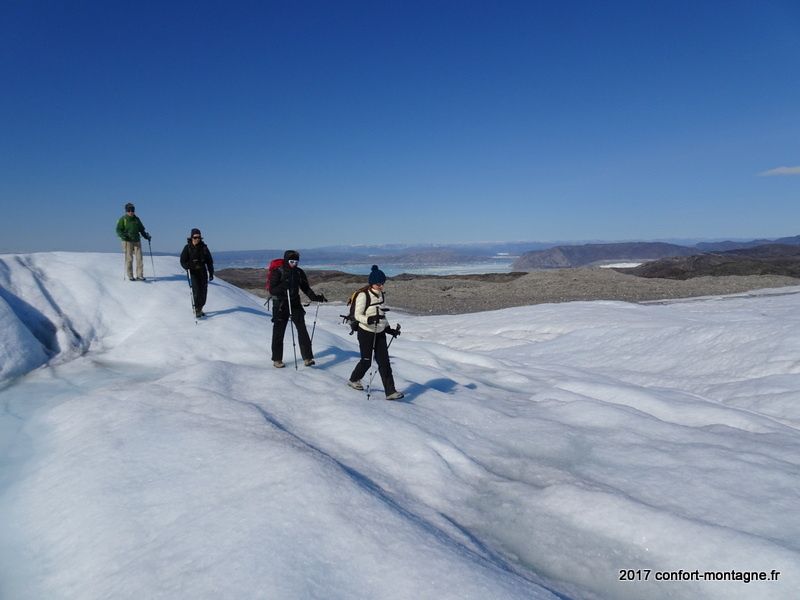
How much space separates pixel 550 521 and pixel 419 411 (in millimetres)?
3270

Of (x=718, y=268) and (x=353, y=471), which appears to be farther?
(x=718, y=268)

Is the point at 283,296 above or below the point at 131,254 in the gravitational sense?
below

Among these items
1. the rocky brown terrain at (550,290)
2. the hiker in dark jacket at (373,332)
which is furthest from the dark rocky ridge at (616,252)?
the hiker in dark jacket at (373,332)

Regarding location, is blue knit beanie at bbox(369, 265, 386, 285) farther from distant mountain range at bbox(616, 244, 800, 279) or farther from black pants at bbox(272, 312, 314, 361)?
distant mountain range at bbox(616, 244, 800, 279)

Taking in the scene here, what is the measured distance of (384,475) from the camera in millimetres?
6062

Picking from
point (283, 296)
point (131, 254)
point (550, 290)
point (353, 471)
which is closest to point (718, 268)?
point (550, 290)

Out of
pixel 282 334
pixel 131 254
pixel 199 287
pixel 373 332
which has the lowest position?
pixel 282 334

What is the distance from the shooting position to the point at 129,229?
521 inches

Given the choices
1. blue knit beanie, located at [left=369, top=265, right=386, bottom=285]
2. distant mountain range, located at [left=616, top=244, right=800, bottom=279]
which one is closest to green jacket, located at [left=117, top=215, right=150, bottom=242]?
blue knit beanie, located at [left=369, top=265, right=386, bottom=285]

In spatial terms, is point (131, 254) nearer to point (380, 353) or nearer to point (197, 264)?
point (197, 264)

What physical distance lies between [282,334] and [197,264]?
376cm

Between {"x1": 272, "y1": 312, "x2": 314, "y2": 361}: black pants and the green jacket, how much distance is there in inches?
232

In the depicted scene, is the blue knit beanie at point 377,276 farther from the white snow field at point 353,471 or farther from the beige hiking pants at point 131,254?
the beige hiking pants at point 131,254

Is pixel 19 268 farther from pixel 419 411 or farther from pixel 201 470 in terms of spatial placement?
pixel 419 411
